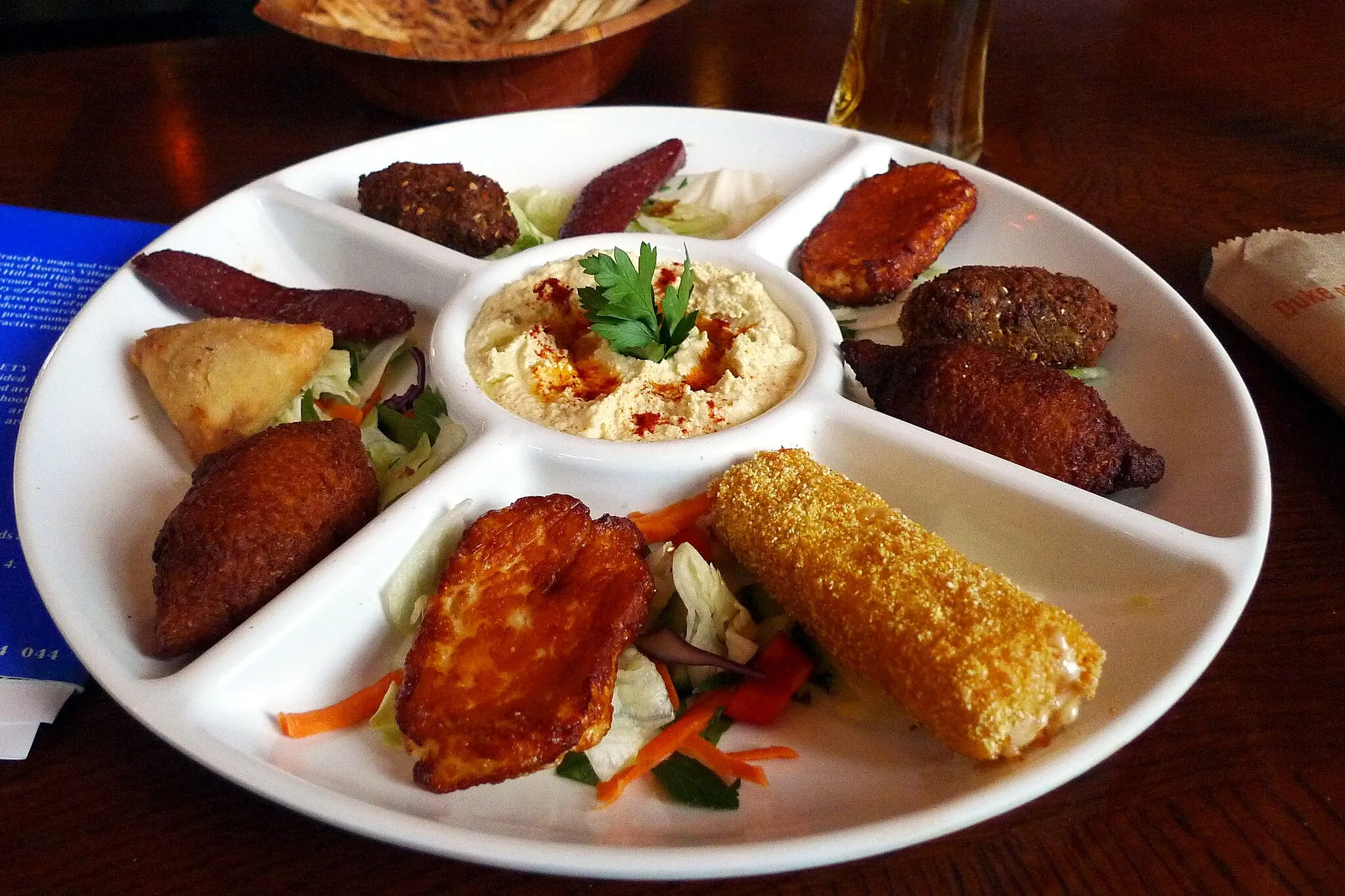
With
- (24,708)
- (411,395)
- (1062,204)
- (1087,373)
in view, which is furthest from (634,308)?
(1062,204)

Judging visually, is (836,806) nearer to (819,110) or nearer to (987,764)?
(987,764)

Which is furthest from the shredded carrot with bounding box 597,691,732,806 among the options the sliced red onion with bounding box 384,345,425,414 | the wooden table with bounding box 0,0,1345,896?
the sliced red onion with bounding box 384,345,425,414

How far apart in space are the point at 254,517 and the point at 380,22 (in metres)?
2.39

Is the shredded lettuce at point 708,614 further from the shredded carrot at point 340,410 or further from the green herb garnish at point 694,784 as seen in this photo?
the shredded carrot at point 340,410

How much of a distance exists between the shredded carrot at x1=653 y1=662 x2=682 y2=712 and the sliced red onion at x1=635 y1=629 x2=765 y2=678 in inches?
0.5

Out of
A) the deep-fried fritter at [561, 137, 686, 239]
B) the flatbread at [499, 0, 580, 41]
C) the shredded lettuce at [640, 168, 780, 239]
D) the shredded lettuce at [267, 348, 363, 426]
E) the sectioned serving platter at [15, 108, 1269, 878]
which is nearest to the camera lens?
the sectioned serving platter at [15, 108, 1269, 878]

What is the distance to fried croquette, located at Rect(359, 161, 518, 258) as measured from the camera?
8.59ft

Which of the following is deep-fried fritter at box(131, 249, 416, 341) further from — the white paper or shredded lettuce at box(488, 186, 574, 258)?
the white paper

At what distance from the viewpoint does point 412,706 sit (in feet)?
4.86

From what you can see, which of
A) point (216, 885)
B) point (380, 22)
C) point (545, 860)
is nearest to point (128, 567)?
point (216, 885)

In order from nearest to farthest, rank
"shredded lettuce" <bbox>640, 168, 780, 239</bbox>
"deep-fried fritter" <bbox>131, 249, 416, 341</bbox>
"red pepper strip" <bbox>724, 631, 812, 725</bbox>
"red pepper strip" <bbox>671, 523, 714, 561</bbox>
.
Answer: "red pepper strip" <bbox>724, 631, 812, 725</bbox> < "red pepper strip" <bbox>671, 523, 714, 561</bbox> < "deep-fried fritter" <bbox>131, 249, 416, 341</bbox> < "shredded lettuce" <bbox>640, 168, 780, 239</bbox>

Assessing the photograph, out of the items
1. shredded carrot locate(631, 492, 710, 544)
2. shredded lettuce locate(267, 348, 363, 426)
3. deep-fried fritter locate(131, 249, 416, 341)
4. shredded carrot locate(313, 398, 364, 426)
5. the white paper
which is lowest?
shredded carrot locate(631, 492, 710, 544)

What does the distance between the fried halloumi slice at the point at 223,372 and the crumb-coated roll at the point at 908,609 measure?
104 cm

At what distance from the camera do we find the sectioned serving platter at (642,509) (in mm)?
1369
